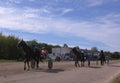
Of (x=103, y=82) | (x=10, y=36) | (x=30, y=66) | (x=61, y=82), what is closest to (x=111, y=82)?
(x=103, y=82)

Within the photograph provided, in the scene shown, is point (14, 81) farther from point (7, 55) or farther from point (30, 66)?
point (7, 55)

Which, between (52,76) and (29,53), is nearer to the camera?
(52,76)

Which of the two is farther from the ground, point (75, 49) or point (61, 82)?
point (75, 49)

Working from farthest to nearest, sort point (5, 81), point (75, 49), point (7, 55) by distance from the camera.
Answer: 1. point (7, 55)
2. point (75, 49)
3. point (5, 81)

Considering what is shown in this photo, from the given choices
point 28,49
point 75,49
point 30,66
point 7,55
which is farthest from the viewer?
point 7,55

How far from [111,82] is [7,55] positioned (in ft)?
220

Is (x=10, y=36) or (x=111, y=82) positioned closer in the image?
(x=111, y=82)

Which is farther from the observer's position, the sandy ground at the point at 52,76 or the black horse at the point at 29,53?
the black horse at the point at 29,53

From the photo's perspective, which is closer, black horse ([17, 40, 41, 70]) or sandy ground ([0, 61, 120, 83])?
sandy ground ([0, 61, 120, 83])

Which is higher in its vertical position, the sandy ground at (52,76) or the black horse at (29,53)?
the black horse at (29,53)

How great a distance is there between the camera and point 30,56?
33.3 metres

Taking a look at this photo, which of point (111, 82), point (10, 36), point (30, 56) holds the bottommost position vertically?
point (111, 82)

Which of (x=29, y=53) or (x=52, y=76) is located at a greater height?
(x=29, y=53)

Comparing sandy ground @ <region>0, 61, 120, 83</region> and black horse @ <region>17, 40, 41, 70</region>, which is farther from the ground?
black horse @ <region>17, 40, 41, 70</region>
